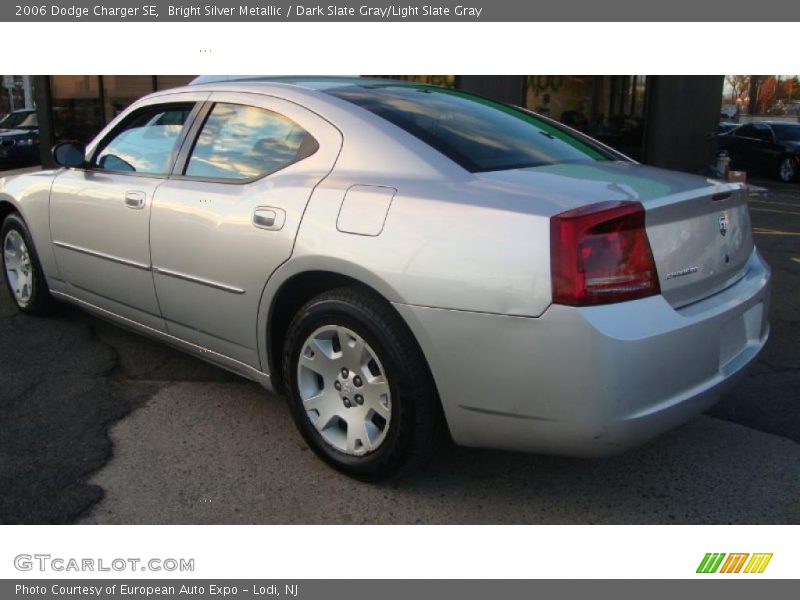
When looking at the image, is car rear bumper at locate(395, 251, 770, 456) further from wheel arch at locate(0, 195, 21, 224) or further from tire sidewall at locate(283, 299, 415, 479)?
wheel arch at locate(0, 195, 21, 224)

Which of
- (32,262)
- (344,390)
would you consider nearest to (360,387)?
(344,390)

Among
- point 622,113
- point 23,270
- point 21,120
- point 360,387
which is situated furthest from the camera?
point 21,120

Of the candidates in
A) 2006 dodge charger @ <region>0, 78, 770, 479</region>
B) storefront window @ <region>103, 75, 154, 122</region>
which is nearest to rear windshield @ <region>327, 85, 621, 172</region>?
2006 dodge charger @ <region>0, 78, 770, 479</region>

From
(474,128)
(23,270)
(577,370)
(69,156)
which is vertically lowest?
(23,270)

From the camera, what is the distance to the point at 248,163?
11.0ft

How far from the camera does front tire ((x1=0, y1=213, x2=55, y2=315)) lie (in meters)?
4.82

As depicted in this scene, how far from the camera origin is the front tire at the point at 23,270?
482cm

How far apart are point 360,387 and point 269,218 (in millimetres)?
805

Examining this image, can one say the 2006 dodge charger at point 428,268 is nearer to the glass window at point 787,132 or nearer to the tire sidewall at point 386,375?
the tire sidewall at point 386,375

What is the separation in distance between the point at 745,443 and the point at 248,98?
2.77m

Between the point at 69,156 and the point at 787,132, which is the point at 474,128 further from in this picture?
the point at 787,132

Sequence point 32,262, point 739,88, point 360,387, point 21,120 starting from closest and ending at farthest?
point 360,387, point 32,262, point 21,120, point 739,88

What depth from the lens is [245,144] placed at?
3396mm

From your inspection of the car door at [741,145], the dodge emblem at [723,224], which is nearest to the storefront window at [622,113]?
the car door at [741,145]
